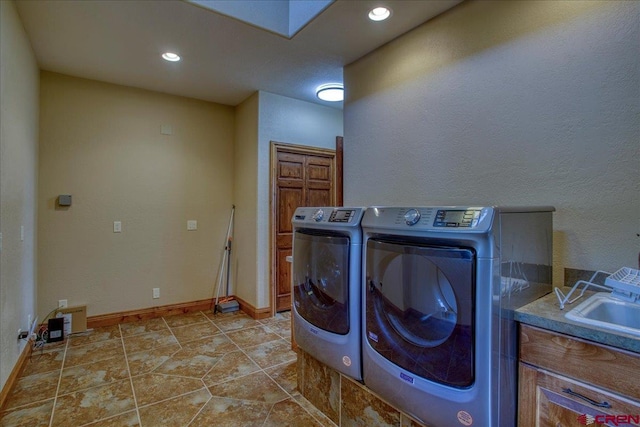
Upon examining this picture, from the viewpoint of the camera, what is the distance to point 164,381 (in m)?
2.49

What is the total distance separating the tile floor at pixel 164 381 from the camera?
206 centimetres

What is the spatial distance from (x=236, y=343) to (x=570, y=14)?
346 centimetres

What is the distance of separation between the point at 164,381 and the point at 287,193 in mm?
2385

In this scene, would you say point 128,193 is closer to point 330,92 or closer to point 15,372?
point 15,372

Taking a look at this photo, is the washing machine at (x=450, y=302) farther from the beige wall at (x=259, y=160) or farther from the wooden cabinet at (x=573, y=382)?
the beige wall at (x=259, y=160)

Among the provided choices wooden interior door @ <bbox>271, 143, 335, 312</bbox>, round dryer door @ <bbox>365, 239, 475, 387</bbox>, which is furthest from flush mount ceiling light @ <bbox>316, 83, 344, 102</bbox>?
round dryer door @ <bbox>365, 239, 475, 387</bbox>

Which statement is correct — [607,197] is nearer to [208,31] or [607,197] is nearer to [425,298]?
[425,298]

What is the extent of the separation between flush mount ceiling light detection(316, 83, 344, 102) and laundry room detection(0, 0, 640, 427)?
0.15 m

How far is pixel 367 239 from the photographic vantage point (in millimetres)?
1629

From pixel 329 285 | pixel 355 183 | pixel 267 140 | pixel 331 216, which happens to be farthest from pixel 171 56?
pixel 329 285

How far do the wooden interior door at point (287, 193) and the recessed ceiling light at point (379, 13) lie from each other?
1946 mm

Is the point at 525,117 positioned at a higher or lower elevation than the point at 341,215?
higher

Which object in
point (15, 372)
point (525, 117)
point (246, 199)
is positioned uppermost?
point (525, 117)

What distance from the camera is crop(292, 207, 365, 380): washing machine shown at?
1.71 metres
